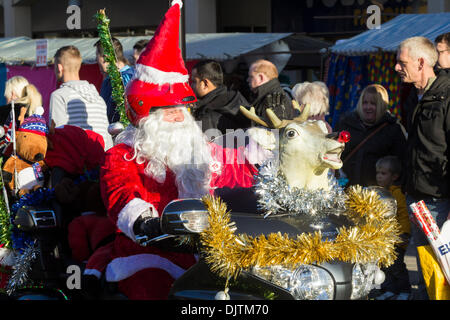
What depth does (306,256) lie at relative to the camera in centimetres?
271

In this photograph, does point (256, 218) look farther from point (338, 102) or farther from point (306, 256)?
point (338, 102)

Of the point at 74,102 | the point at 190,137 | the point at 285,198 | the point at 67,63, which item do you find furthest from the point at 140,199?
the point at 67,63

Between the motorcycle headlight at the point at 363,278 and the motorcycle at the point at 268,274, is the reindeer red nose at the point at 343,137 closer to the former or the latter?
the motorcycle at the point at 268,274

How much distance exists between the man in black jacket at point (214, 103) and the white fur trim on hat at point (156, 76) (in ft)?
6.62

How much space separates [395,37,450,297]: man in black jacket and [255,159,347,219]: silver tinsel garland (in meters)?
1.72

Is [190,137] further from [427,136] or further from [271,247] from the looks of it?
[427,136]

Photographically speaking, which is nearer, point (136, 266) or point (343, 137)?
point (343, 137)

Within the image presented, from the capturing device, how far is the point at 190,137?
361cm

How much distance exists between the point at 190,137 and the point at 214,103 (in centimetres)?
222

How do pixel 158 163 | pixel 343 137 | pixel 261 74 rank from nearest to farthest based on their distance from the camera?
pixel 343 137, pixel 158 163, pixel 261 74

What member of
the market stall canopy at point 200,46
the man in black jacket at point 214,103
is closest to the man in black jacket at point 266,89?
the man in black jacket at point 214,103

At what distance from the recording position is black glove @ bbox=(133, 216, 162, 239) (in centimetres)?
293

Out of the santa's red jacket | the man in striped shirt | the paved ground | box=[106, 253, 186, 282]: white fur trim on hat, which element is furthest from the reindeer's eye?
the paved ground
